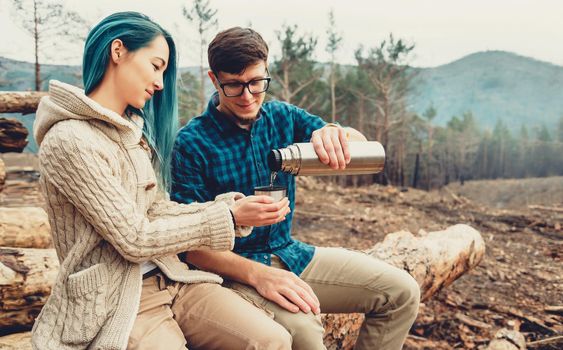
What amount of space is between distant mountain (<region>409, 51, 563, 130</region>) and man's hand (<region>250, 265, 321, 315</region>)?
104 meters

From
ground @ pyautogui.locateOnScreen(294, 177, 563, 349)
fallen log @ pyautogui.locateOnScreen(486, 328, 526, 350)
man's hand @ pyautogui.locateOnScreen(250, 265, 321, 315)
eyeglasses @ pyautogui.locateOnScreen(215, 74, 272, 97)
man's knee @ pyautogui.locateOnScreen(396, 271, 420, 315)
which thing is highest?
eyeglasses @ pyautogui.locateOnScreen(215, 74, 272, 97)

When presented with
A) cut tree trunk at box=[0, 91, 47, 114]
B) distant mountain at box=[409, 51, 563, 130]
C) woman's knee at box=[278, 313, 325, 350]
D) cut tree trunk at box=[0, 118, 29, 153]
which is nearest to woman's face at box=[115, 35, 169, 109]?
woman's knee at box=[278, 313, 325, 350]

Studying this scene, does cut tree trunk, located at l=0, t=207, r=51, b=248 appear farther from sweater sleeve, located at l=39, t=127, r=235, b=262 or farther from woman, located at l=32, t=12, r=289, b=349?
sweater sleeve, located at l=39, t=127, r=235, b=262

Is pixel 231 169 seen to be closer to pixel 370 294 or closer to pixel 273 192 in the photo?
pixel 273 192

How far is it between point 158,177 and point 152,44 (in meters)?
0.58

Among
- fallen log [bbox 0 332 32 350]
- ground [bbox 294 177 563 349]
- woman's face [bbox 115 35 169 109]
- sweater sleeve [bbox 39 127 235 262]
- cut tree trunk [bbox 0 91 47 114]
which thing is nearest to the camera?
sweater sleeve [bbox 39 127 235 262]

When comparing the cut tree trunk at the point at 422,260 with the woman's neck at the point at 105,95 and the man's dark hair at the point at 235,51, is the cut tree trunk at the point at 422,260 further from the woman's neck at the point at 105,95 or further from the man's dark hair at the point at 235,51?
the woman's neck at the point at 105,95

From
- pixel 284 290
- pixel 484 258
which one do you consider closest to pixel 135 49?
pixel 284 290

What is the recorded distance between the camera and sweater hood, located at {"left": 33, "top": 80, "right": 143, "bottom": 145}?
1.56 metres

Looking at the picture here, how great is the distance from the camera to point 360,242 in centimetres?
719

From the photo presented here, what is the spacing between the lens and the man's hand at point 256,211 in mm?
1691

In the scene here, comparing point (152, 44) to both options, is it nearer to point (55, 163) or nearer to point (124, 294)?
point (55, 163)

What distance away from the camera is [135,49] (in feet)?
5.73

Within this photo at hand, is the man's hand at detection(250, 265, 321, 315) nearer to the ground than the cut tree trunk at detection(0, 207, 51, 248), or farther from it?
farther from it
